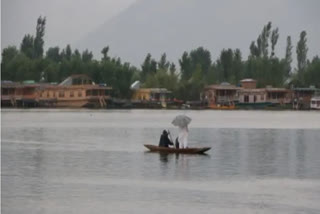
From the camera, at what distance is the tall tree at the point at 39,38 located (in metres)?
152

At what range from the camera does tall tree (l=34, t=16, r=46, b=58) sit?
500ft

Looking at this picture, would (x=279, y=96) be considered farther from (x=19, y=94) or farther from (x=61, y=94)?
(x=19, y=94)

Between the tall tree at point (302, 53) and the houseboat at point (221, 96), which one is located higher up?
Result: the tall tree at point (302, 53)

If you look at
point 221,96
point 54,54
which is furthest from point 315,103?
point 54,54

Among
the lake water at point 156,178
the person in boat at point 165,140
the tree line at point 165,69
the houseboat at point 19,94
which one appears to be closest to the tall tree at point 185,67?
the tree line at point 165,69

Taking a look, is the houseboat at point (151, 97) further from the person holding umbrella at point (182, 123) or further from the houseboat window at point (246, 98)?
the person holding umbrella at point (182, 123)

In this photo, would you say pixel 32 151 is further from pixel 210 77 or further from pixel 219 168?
pixel 210 77

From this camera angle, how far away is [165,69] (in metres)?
147

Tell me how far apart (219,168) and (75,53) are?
126 metres

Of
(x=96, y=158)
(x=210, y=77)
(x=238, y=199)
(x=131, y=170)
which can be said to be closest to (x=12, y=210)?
(x=238, y=199)

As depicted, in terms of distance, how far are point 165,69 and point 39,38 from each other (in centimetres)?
2302

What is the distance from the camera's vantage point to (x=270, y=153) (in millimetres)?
38469

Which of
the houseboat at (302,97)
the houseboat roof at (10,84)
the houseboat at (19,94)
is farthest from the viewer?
the houseboat at (302,97)

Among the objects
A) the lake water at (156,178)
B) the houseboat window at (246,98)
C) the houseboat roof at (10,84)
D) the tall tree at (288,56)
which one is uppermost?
the tall tree at (288,56)
